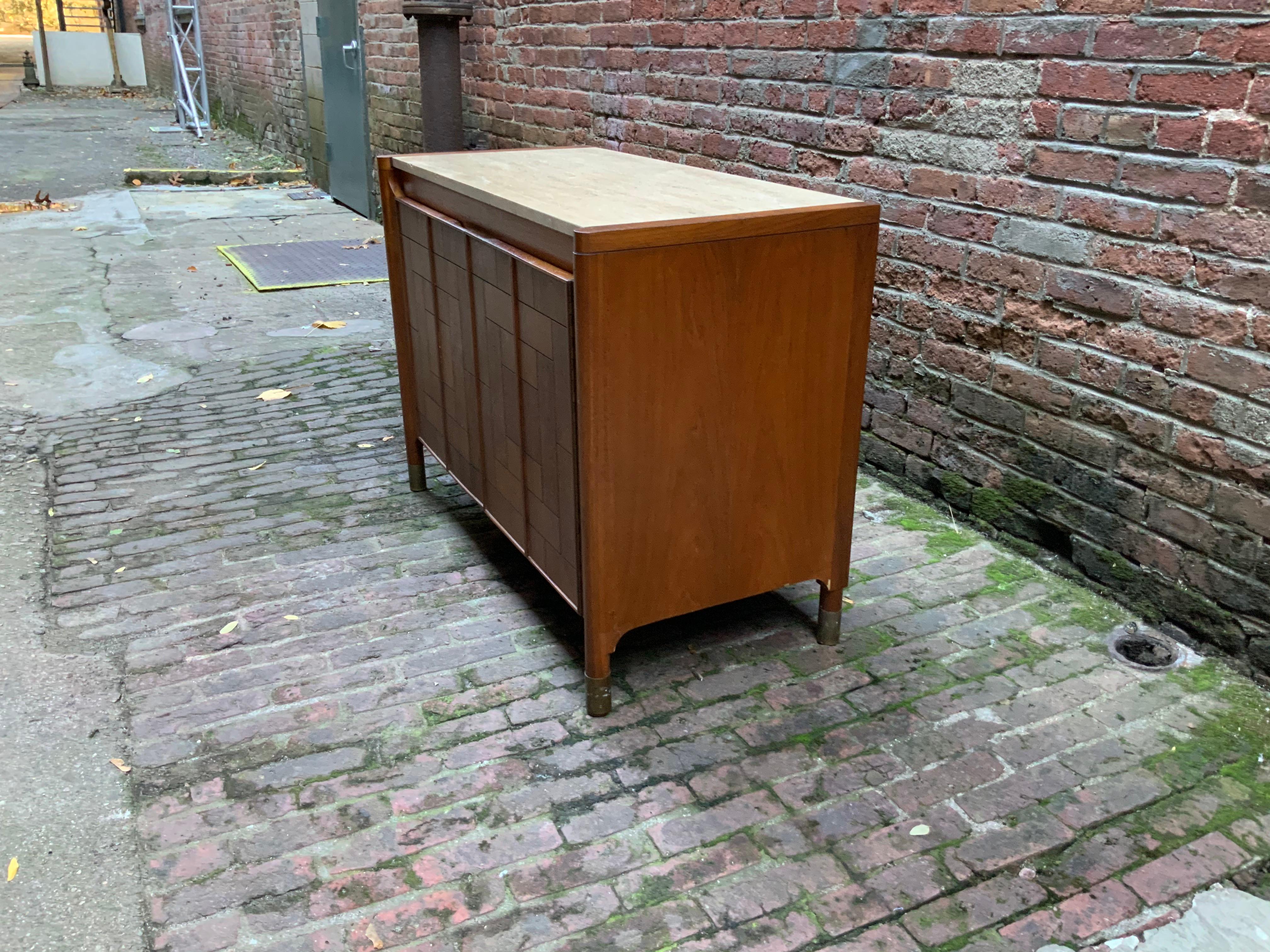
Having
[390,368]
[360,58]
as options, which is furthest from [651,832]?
[360,58]


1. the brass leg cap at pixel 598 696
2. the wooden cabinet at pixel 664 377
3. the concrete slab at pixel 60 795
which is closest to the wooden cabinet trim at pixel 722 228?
the wooden cabinet at pixel 664 377

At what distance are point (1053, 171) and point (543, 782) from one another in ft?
7.41

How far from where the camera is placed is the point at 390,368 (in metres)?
5.19

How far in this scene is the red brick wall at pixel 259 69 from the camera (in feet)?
37.2

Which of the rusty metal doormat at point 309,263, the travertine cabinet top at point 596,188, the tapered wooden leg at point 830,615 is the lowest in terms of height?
the tapered wooden leg at point 830,615

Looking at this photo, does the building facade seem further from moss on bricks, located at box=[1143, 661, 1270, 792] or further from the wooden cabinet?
the wooden cabinet

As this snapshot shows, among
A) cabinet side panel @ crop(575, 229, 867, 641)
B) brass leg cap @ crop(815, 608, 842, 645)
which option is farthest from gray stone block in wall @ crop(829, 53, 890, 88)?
brass leg cap @ crop(815, 608, 842, 645)

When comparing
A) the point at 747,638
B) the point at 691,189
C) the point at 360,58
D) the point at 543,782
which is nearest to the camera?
the point at 543,782

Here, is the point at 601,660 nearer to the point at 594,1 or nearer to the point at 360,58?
the point at 594,1

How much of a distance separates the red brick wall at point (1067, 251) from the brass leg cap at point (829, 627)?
2.85ft

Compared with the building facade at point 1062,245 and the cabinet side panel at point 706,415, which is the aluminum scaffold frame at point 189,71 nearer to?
the building facade at point 1062,245

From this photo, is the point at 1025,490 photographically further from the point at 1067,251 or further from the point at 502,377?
the point at 502,377

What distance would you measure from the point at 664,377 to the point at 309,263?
19.1 ft

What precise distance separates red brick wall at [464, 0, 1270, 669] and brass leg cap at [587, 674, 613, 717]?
1.59 meters
